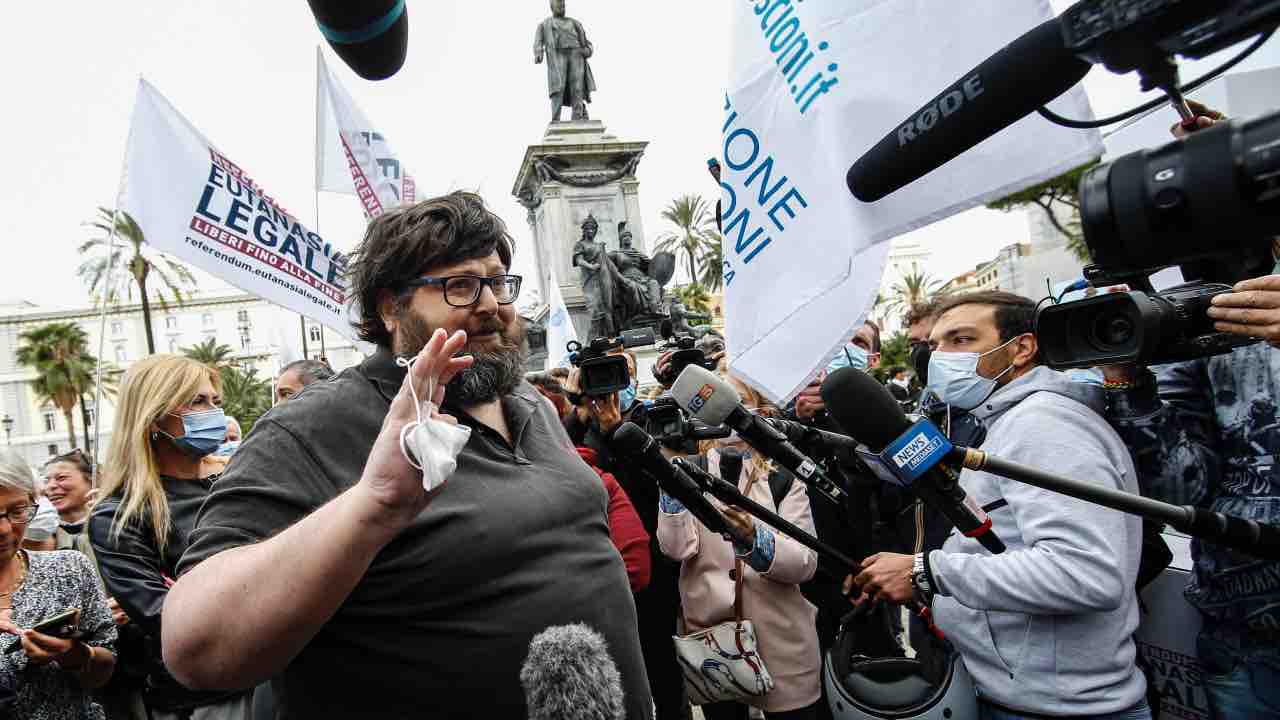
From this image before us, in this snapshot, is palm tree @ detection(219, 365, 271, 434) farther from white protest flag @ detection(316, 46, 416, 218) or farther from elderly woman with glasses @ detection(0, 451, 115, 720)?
elderly woman with glasses @ detection(0, 451, 115, 720)

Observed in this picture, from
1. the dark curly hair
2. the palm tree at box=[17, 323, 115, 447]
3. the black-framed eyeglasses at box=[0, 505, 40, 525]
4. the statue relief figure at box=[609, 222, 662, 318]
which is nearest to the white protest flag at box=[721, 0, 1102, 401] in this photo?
the dark curly hair

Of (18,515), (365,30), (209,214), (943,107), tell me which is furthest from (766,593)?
(209,214)

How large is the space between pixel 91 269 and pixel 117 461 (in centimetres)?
4262

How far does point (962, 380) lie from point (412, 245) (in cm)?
182

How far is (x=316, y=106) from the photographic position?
596 centimetres

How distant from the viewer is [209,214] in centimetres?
505

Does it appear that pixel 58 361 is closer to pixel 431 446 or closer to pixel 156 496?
pixel 156 496

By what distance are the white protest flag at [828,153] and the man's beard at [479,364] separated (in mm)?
593

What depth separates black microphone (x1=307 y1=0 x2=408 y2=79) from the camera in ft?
3.36

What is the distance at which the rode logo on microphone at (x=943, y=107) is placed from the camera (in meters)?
1.16

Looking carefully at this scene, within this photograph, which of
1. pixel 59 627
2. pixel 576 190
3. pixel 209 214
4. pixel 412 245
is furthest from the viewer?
pixel 576 190

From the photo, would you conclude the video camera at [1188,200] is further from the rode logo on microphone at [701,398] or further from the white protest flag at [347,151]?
the white protest flag at [347,151]

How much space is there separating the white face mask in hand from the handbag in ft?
7.25

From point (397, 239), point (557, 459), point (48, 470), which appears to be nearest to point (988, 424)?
point (557, 459)
